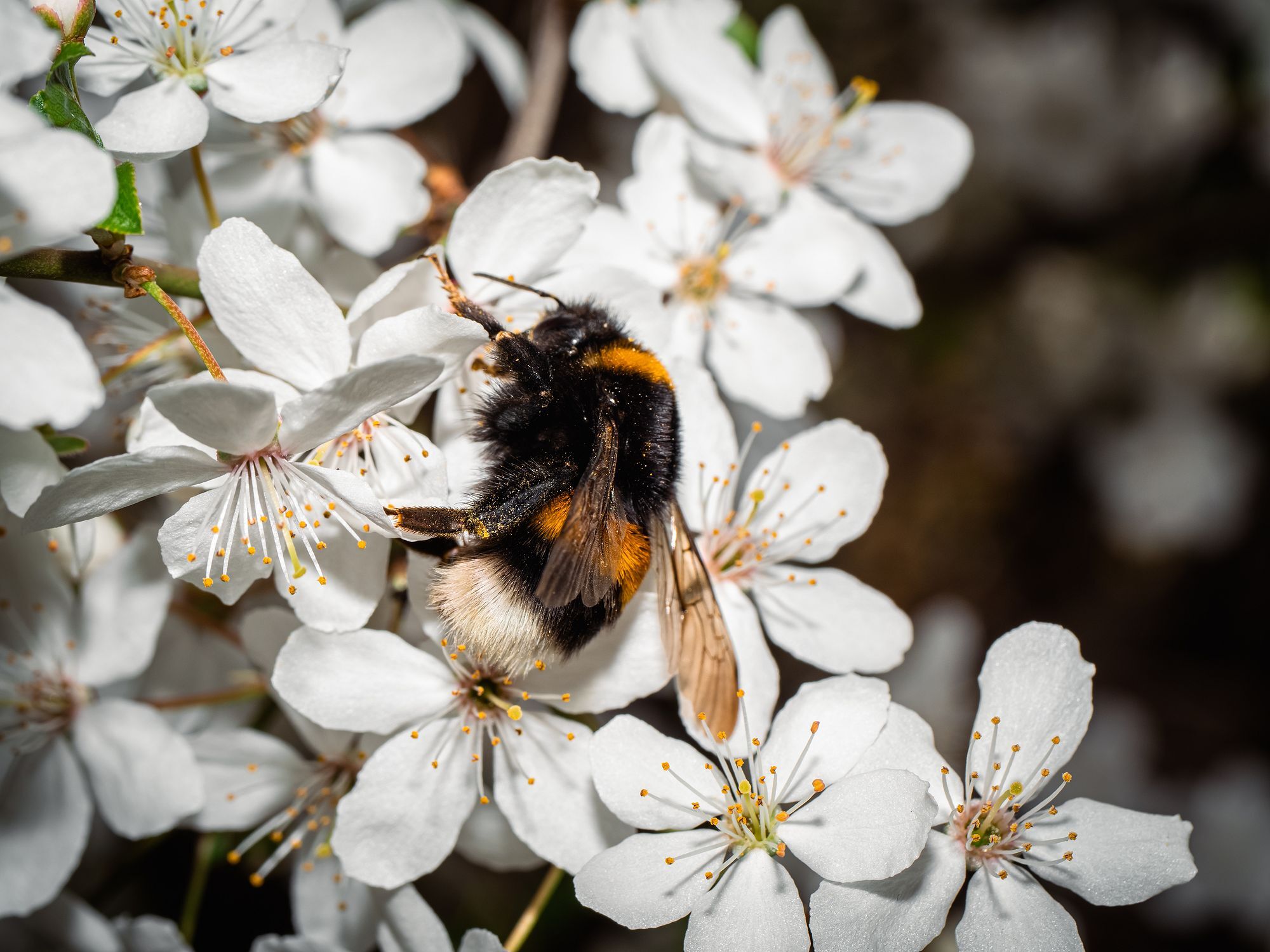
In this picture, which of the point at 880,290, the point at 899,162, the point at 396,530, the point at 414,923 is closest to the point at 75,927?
the point at 414,923

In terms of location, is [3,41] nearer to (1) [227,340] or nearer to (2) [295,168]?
(1) [227,340]

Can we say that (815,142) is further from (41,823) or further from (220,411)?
(41,823)

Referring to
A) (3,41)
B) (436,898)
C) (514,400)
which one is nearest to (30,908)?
(514,400)

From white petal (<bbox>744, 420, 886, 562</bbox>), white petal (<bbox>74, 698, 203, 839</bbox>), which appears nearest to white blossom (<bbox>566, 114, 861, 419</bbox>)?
white petal (<bbox>744, 420, 886, 562</bbox>)

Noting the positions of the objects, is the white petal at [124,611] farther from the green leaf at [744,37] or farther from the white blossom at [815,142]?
the green leaf at [744,37]

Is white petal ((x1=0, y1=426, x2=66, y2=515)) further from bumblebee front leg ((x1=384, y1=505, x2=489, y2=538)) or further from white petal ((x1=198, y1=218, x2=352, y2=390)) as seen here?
bumblebee front leg ((x1=384, y1=505, x2=489, y2=538))
